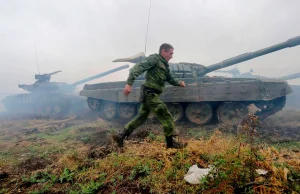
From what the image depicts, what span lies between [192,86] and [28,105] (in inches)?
611

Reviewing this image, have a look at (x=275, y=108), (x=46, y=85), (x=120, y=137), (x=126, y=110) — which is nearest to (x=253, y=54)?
(x=275, y=108)

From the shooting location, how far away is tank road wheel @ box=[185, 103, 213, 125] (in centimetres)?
842

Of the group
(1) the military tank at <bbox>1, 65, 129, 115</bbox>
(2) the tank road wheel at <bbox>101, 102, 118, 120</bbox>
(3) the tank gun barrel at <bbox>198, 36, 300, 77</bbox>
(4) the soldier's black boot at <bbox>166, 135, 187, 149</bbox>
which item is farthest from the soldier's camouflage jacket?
(1) the military tank at <bbox>1, 65, 129, 115</bbox>

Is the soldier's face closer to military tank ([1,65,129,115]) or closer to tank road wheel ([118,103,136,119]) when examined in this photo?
tank road wheel ([118,103,136,119])

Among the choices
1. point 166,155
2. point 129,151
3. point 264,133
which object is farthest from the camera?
point 264,133

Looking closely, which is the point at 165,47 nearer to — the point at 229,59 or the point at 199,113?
the point at 199,113

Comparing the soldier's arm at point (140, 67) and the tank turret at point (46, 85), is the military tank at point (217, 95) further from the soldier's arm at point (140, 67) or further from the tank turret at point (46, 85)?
the tank turret at point (46, 85)

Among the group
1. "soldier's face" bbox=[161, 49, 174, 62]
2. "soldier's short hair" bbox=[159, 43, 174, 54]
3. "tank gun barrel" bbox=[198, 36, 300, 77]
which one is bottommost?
"soldier's face" bbox=[161, 49, 174, 62]

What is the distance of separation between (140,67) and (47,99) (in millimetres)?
15492

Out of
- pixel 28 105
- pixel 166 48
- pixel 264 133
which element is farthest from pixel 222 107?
pixel 28 105

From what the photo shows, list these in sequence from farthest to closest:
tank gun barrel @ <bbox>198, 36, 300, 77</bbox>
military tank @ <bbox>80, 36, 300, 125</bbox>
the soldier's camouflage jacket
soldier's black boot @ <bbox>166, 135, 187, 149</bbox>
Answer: military tank @ <bbox>80, 36, 300, 125</bbox> → tank gun barrel @ <bbox>198, 36, 300, 77</bbox> → the soldier's camouflage jacket → soldier's black boot @ <bbox>166, 135, 187, 149</bbox>

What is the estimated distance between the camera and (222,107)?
326 inches

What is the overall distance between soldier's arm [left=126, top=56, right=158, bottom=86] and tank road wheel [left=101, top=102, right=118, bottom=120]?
7.24m

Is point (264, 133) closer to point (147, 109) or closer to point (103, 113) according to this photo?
point (147, 109)
